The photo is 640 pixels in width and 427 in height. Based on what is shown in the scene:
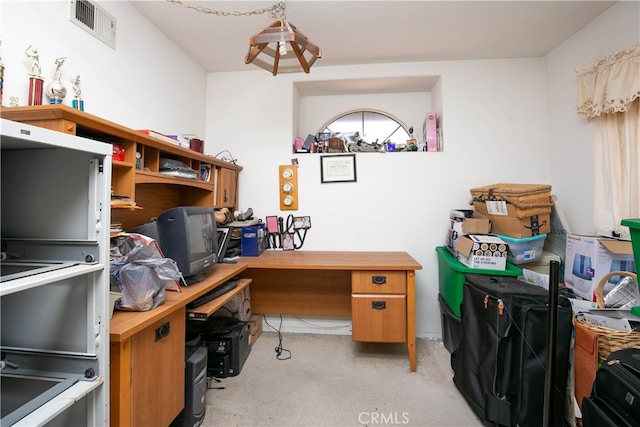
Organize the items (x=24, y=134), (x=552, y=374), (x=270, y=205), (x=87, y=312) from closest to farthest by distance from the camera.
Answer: (x=24, y=134)
(x=87, y=312)
(x=552, y=374)
(x=270, y=205)

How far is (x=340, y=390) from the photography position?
67.1 inches

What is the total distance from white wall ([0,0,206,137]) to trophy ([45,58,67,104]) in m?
0.03

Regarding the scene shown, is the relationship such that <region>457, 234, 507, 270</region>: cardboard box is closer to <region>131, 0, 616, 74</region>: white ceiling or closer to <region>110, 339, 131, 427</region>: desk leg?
<region>131, 0, 616, 74</region>: white ceiling

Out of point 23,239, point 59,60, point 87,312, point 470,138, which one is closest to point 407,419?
point 87,312

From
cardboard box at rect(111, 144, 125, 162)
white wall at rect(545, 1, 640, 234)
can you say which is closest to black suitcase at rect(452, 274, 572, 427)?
white wall at rect(545, 1, 640, 234)

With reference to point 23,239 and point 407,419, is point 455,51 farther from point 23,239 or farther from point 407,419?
point 23,239

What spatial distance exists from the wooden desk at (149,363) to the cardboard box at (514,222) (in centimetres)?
217

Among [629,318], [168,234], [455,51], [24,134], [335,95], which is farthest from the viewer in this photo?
[335,95]

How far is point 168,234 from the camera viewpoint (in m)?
1.45

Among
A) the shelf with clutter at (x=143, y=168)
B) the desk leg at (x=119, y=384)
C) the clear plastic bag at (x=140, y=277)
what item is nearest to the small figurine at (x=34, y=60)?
the shelf with clutter at (x=143, y=168)

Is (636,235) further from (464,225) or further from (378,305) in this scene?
(378,305)

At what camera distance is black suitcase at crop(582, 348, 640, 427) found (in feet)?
2.77

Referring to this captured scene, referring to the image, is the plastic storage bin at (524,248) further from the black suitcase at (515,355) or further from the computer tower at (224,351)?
the computer tower at (224,351)

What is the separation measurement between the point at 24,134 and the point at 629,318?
239cm
